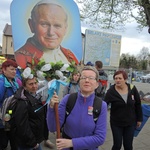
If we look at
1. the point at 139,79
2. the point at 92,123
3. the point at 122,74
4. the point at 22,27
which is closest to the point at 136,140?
the point at 122,74

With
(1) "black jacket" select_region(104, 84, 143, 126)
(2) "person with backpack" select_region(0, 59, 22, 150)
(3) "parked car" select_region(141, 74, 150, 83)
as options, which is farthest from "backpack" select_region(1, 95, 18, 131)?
(3) "parked car" select_region(141, 74, 150, 83)

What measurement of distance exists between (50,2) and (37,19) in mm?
270

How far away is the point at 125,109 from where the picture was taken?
3.46 meters

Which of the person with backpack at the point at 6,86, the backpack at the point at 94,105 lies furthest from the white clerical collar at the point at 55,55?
the person with backpack at the point at 6,86

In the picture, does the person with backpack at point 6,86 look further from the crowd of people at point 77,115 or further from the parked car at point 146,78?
the parked car at point 146,78

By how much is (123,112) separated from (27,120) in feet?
5.60

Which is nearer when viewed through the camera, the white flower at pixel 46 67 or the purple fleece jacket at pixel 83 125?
the white flower at pixel 46 67

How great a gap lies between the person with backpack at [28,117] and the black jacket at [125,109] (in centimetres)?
138

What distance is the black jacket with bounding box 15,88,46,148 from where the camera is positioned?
2.51 meters

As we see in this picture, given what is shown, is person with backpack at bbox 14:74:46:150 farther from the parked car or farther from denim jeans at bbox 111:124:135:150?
the parked car

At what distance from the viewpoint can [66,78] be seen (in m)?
1.90

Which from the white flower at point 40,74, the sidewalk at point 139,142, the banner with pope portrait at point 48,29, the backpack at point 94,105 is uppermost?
the banner with pope portrait at point 48,29

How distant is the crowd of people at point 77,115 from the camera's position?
193cm

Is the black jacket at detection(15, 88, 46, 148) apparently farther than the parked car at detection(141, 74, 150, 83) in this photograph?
No
